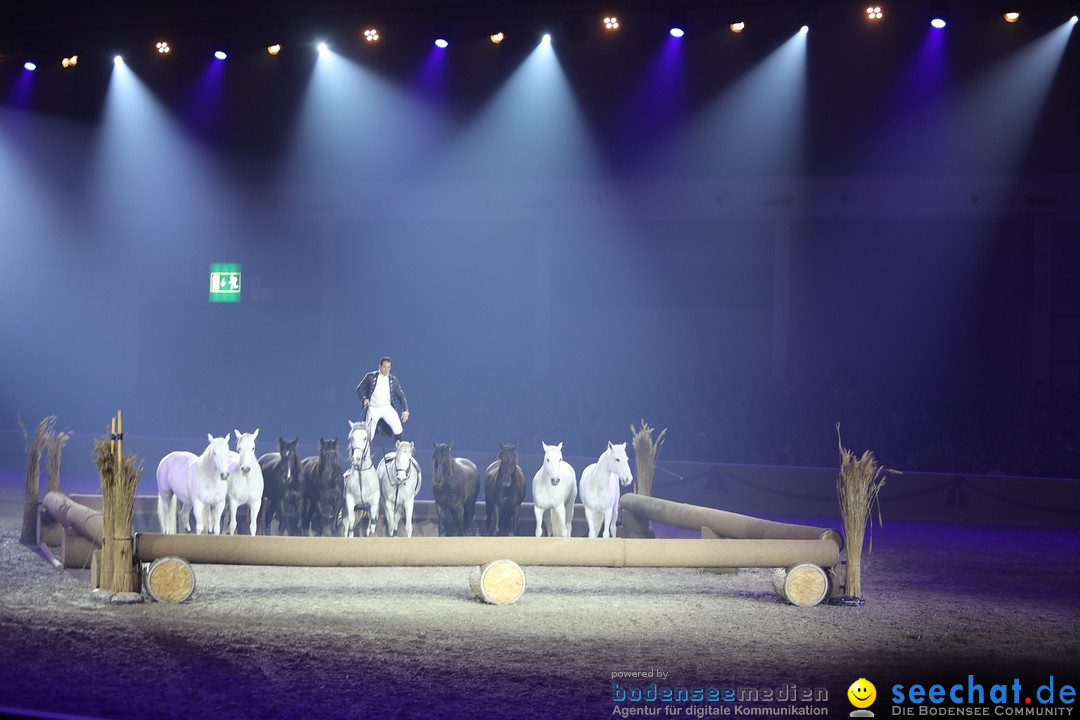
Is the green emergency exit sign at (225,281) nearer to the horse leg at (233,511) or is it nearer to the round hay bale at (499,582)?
the horse leg at (233,511)

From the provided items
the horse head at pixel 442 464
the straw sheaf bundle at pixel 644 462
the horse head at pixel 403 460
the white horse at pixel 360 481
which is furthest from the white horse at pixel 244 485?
the straw sheaf bundle at pixel 644 462

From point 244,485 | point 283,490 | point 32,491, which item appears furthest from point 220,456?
point 32,491

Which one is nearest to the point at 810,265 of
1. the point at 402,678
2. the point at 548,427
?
the point at 548,427

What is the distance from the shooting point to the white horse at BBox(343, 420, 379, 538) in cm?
1098

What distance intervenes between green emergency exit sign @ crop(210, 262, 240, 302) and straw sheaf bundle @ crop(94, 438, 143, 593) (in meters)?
16.0

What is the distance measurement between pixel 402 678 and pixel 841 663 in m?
2.80

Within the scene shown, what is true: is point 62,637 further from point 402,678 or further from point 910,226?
point 910,226

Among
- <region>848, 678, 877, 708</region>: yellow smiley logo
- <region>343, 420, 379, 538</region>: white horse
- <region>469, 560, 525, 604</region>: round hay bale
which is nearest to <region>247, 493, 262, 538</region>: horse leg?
<region>343, 420, 379, 538</region>: white horse

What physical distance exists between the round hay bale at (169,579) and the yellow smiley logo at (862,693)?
5101 mm

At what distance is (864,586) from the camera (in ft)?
32.4

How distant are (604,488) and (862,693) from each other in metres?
5.57

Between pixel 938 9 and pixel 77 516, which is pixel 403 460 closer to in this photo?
pixel 77 516

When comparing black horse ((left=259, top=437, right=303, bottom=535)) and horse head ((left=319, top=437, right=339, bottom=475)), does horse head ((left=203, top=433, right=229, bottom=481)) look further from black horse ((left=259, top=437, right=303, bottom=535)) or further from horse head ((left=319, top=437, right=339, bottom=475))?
horse head ((left=319, top=437, right=339, bottom=475))

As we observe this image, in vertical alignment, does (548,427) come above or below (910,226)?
below
